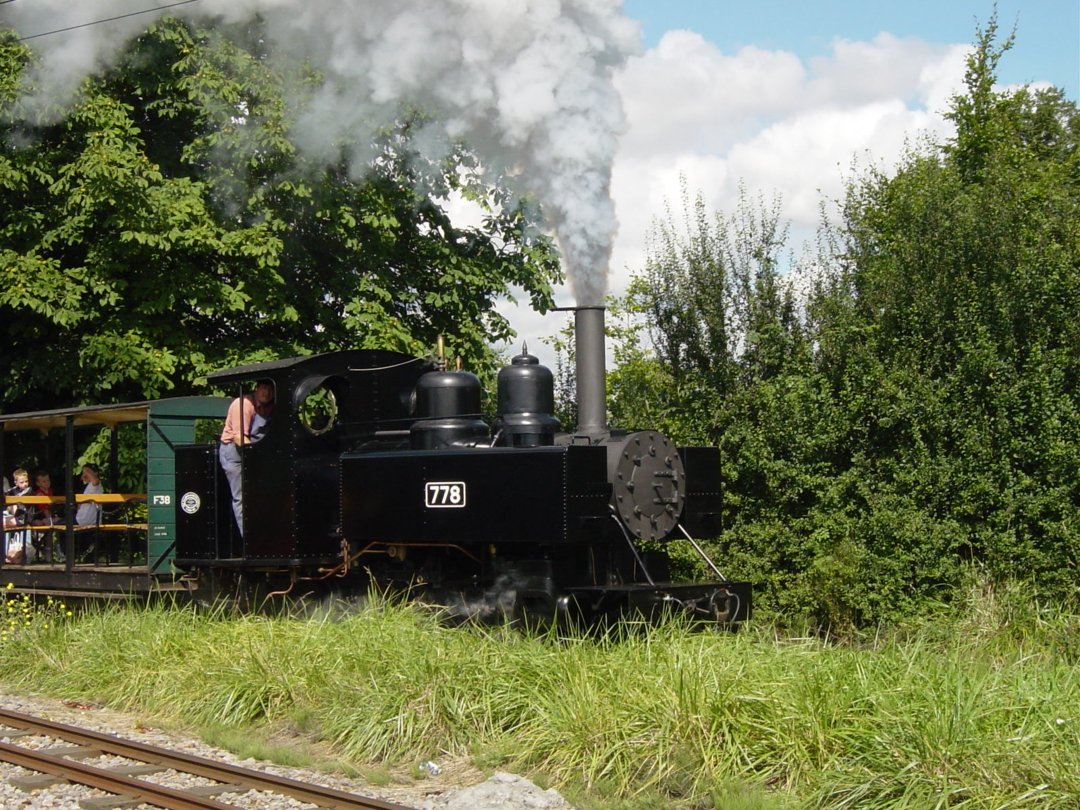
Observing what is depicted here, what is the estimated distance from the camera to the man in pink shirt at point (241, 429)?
10.1 meters

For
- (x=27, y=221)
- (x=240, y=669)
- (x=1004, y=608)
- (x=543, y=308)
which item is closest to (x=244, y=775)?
(x=240, y=669)

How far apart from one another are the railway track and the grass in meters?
0.47

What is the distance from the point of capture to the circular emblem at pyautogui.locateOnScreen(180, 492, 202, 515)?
10.7 meters

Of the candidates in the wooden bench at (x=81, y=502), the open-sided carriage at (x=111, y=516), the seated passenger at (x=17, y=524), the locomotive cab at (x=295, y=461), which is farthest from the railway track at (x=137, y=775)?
the seated passenger at (x=17, y=524)

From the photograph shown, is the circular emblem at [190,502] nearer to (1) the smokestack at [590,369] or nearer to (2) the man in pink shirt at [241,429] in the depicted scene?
(2) the man in pink shirt at [241,429]

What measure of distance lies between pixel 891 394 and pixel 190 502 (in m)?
6.60

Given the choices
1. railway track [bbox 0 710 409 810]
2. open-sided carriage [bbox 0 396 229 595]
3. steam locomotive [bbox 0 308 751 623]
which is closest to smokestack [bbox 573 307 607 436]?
steam locomotive [bbox 0 308 751 623]

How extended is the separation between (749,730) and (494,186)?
9854mm

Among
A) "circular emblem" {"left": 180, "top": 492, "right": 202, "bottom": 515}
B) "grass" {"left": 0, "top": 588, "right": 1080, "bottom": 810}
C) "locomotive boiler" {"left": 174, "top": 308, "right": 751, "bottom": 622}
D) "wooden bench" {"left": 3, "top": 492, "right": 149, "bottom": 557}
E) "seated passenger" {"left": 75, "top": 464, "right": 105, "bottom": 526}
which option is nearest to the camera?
"grass" {"left": 0, "top": 588, "right": 1080, "bottom": 810}

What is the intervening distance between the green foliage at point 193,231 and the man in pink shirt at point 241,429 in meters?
3.92

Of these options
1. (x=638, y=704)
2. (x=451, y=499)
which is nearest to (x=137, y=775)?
(x=638, y=704)

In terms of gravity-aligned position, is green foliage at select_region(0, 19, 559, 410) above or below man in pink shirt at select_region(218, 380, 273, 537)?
above

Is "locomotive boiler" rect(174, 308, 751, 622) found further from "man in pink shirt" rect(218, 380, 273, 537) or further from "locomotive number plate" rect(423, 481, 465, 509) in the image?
"man in pink shirt" rect(218, 380, 273, 537)

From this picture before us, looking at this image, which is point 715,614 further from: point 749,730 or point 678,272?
point 678,272
